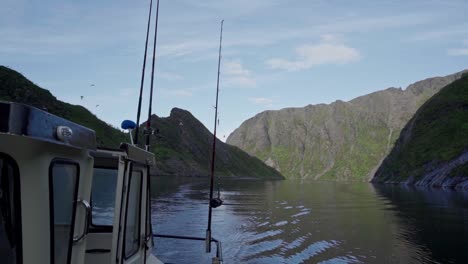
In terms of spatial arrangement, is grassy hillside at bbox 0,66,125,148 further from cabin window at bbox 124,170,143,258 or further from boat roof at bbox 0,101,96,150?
boat roof at bbox 0,101,96,150

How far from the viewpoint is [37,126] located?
3861mm

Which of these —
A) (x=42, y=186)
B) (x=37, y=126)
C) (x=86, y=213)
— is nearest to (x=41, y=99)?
(x=86, y=213)

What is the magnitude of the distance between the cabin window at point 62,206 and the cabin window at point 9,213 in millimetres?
407

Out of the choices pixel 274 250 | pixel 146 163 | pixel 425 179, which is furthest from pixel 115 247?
pixel 425 179

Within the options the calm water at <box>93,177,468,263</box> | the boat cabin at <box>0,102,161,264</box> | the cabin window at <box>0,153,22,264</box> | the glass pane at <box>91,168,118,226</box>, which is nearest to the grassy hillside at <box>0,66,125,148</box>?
the calm water at <box>93,177,468,263</box>

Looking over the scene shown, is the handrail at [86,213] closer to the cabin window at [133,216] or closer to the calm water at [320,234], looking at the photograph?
the cabin window at [133,216]

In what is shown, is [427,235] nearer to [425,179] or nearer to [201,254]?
[201,254]

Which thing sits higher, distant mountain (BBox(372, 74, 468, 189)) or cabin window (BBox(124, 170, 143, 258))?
distant mountain (BBox(372, 74, 468, 189))

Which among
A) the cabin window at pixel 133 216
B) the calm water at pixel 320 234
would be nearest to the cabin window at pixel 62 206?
the cabin window at pixel 133 216

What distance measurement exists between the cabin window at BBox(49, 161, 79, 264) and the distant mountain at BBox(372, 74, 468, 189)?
116m

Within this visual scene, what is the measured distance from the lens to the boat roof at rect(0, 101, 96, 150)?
11.5 ft

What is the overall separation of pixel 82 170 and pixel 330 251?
27587 mm

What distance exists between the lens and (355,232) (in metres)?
38.9

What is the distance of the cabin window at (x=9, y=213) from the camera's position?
375 centimetres
